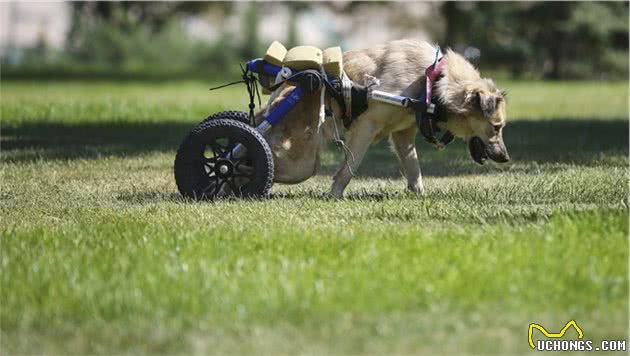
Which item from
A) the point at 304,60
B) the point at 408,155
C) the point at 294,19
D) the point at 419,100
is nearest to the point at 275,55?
the point at 304,60

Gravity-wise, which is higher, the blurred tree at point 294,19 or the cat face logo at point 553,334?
the cat face logo at point 553,334

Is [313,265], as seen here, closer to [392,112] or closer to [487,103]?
[392,112]

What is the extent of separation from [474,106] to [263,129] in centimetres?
158

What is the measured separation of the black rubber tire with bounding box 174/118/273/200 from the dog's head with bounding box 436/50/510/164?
1.43 m

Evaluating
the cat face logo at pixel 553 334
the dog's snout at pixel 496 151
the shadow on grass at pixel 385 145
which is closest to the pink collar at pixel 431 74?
the dog's snout at pixel 496 151

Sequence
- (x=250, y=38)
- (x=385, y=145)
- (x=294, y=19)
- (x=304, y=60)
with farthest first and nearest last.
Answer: (x=294, y=19) → (x=250, y=38) → (x=385, y=145) → (x=304, y=60)

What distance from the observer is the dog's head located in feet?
28.1

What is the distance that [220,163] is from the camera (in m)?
8.55

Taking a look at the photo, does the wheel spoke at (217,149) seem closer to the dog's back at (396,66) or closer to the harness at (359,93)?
the harness at (359,93)

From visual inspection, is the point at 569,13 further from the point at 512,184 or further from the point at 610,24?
the point at 512,184

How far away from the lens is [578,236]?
653 centimetres

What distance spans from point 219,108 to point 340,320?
39.7 feet

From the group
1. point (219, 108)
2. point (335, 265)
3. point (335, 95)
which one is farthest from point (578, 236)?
point (219, 108)

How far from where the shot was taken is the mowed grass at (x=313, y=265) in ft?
16.8
